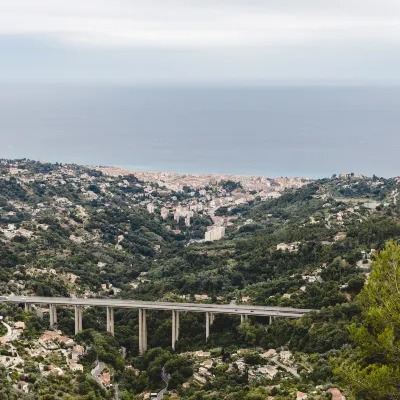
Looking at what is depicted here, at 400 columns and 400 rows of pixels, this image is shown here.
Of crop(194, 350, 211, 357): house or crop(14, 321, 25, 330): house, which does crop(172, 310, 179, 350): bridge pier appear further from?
crop(14, 321, 25, 330): house

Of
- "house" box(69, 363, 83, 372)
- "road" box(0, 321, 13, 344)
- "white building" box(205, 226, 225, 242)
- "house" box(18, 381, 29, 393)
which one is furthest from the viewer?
"white building" box(205, 226, 225, 242)

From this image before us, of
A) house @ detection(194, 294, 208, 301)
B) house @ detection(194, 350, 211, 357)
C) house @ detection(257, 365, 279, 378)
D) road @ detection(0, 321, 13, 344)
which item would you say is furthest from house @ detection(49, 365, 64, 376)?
house @ detection(194, 294, 208, 301)

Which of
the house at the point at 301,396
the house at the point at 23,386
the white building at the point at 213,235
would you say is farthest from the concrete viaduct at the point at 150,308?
the white building at the point at 213,235

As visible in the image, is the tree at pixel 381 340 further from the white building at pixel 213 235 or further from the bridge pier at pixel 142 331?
the white building at pixel 213 235

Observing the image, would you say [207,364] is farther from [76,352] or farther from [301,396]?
[301,396]

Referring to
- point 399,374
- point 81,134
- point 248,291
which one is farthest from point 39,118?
point 399,374

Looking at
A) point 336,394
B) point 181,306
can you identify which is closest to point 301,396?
point 336,394
